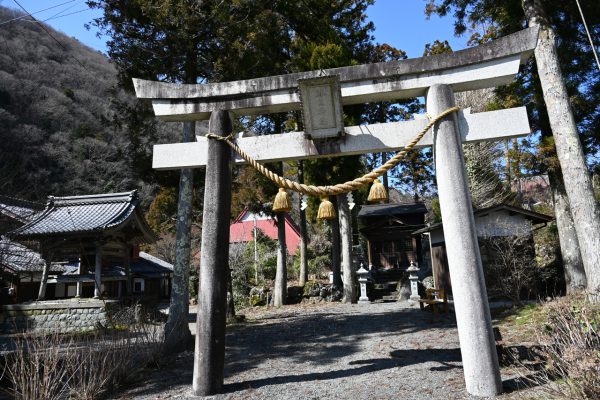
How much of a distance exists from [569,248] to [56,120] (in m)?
40.0

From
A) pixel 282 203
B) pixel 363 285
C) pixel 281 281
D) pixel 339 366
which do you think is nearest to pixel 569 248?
pixel 339 366

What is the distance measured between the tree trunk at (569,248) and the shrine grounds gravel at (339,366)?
3.08 meters

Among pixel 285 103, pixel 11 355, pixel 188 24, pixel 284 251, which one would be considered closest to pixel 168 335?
pixel 11 355

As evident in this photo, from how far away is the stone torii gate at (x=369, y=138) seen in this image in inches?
153

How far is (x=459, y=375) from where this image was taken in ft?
14.6

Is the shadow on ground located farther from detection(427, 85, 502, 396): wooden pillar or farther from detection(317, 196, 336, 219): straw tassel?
detection(317, 196, 336, 219): straw tassel

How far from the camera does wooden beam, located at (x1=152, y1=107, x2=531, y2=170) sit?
4289 millimetres

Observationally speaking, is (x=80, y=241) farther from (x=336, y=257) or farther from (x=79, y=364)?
(x=79, y=364)

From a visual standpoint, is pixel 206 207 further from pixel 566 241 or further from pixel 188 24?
pixel 566 241

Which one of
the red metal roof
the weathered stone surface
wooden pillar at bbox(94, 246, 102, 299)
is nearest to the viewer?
the weathered stone surface

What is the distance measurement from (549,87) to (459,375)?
7.14 m

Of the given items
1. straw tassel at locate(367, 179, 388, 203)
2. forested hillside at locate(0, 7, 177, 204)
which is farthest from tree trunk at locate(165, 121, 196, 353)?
forested hillside at locate(0, 7, 177, 204)

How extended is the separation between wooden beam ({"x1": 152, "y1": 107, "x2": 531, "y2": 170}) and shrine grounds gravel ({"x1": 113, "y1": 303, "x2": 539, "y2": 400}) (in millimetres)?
2777

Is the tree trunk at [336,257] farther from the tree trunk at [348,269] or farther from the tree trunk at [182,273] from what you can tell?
the tree trunk at [182,273]
